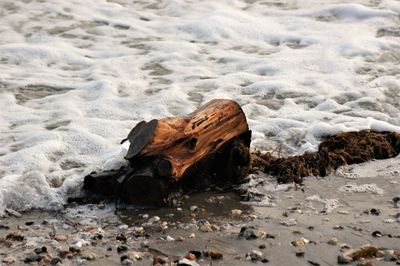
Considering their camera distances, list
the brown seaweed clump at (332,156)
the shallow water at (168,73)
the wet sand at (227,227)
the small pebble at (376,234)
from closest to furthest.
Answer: the wet sand at (227,227), the small pebble at (376,234), the brown seaweed clump at (332,156), the shallow water at (168,73)

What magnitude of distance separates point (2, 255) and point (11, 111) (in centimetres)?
304

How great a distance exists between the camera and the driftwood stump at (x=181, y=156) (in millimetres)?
4613

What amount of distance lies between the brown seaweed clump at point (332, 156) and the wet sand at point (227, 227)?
0.22 metres

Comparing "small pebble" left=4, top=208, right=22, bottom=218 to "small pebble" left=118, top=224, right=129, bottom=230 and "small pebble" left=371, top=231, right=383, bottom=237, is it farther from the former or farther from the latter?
"small pebble" left=371, top=231, right=383, bottom=237

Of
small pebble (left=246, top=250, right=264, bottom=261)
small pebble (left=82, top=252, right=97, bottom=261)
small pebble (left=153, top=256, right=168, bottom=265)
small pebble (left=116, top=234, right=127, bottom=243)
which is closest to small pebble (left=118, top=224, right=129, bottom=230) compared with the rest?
small pebble (left=116, top=234, right=127, bottom=243)

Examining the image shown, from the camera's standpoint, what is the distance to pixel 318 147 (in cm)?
580

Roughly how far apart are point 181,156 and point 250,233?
87cm

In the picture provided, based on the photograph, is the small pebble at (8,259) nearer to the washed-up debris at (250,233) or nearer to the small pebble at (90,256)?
the small pebble at (90,256)

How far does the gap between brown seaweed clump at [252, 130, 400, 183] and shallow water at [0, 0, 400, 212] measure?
0.83 ft

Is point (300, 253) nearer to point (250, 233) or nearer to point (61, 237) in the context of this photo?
point (250, 233)

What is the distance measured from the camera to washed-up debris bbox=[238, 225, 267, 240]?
4.18m

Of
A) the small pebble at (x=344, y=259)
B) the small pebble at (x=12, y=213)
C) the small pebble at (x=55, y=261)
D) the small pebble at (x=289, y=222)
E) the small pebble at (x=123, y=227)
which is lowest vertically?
the small pebble at (x=12, y=213)

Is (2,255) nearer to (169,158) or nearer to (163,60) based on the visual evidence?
(169,158)

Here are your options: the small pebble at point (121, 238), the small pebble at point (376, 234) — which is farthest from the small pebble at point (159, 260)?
the small pebble at point (376, 234)
